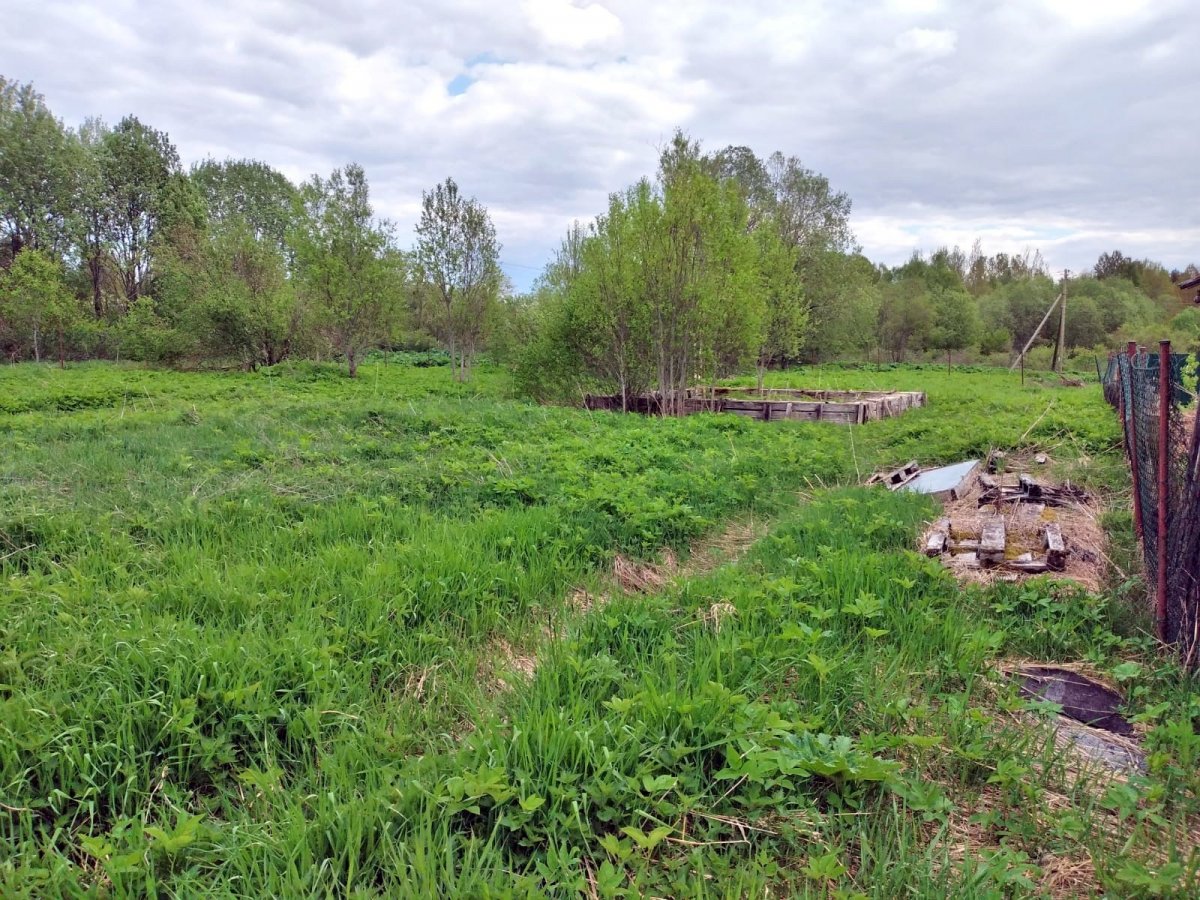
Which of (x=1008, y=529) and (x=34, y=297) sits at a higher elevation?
(x=34, y=297)

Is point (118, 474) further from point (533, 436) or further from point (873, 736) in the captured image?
point (873, 736)

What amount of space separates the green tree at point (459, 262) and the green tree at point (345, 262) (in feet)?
4.59

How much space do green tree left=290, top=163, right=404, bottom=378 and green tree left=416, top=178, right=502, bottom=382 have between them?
4.59 feet

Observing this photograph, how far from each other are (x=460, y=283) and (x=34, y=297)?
1413 cm

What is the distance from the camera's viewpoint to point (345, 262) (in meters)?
22.2

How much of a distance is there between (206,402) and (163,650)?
11770mm

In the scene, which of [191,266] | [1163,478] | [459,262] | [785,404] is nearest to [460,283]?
[459,262]

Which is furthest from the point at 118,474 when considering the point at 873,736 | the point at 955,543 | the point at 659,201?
the point at 659,201

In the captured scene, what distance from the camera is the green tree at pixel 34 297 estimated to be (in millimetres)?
21656

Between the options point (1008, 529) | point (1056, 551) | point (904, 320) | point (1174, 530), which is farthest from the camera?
point (904, 320)

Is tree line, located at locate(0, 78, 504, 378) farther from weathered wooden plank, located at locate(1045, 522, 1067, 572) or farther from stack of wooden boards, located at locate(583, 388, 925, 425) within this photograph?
weathered wooden plank, located at locate(1045, 522, 1067, 572)

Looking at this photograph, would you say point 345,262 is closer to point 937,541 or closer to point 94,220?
point 94,220

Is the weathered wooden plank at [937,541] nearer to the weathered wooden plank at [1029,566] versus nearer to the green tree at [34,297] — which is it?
the weathered wooden plank at [1029,566]

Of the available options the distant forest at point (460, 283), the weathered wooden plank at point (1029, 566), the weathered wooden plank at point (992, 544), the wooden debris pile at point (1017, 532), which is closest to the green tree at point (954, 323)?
the distant forest at point (460, 283)
